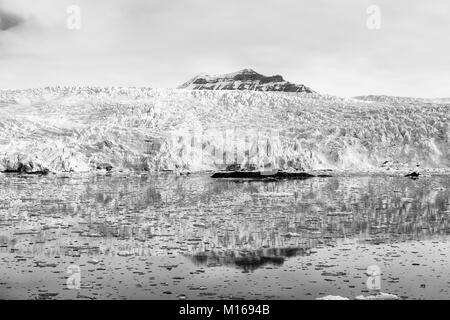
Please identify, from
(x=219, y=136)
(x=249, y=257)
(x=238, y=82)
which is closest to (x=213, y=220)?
(x=249, y=257)

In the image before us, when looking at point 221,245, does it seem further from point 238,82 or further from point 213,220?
point 238,82

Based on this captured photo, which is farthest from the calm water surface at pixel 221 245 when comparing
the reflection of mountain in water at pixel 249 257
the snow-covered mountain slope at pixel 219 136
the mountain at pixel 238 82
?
the mountain at pixel 238 82

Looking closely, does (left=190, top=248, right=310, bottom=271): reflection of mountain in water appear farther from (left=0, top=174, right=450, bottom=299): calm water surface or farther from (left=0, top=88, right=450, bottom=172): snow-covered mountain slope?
(left=0, top=88, right=450, bottom=172): snow-covered mountain slope

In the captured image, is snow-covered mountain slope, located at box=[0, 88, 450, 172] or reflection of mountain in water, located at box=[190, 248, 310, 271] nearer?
reflection of mountain in water, located at box=[190, 248, 310, 271]

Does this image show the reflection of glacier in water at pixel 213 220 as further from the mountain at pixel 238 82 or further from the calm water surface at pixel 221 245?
the mountain at pixel 238 82

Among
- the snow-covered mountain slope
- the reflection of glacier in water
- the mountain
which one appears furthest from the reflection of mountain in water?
the mountain

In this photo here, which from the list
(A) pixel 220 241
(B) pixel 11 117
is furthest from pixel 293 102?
(A) pixel 220 241

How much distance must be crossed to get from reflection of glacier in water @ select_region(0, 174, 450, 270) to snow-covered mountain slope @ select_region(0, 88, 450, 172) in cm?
1086

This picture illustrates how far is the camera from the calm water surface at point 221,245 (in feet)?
23.1

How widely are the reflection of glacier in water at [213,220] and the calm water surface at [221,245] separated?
3 centimetres

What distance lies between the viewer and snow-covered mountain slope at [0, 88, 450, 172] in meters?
31.6

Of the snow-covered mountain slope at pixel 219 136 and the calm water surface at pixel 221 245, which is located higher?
the snow-covered mountain slope at pixel 219 136

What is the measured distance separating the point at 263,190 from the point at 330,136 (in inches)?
604
